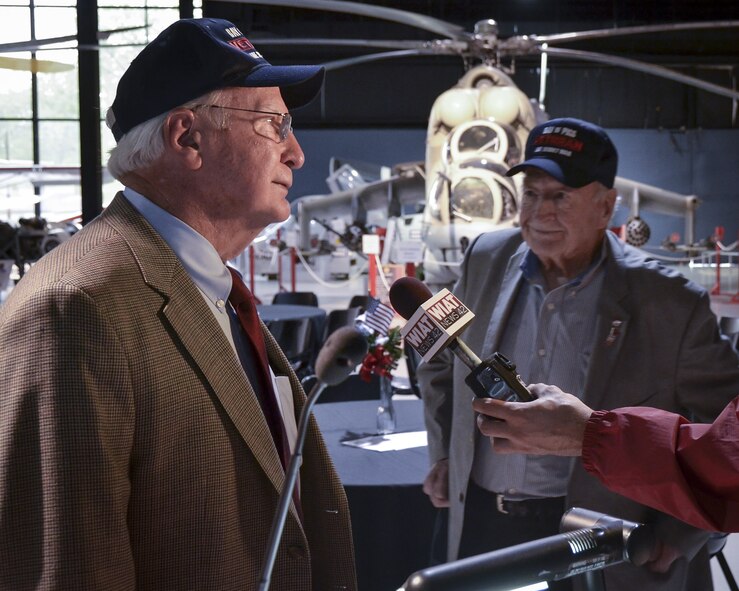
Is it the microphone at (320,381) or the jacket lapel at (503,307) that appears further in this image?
the jacket lapel at (503,307)

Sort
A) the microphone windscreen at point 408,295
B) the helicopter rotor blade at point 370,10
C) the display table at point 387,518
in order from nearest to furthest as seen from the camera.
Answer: the microphone windscreen at point 408,295
the display table at point 387,518
the helicopter rotor blade at point 370,10

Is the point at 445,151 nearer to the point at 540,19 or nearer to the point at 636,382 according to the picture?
the point at 636,382

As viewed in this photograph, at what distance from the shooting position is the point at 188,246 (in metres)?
1.35

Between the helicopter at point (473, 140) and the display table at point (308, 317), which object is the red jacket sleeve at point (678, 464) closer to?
the display table at point (308, 317)

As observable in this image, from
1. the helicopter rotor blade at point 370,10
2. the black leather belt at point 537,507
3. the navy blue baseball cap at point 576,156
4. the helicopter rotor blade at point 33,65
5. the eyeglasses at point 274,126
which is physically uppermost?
the helicopter rotor blade at point 370,10

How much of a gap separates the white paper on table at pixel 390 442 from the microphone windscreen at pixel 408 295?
1.67 meters

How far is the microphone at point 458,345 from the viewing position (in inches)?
50.6

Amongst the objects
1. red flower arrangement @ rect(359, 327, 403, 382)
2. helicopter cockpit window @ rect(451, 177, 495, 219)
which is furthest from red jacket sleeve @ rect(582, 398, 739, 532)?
helicopter cockpit window @ rect(451, 177, 495, 219)

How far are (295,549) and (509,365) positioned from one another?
0.41 metres

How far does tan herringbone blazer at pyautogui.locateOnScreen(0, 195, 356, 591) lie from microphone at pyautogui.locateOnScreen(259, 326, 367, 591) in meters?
0.24

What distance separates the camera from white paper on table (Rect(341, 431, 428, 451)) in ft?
10.9

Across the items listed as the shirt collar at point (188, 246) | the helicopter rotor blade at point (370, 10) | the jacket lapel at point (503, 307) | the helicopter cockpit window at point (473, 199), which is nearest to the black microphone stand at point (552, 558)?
the shirt collar at point (188, 246)

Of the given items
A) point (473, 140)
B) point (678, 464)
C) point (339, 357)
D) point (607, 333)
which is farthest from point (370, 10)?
point (339, 357)

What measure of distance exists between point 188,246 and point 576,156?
1246 millimetres
